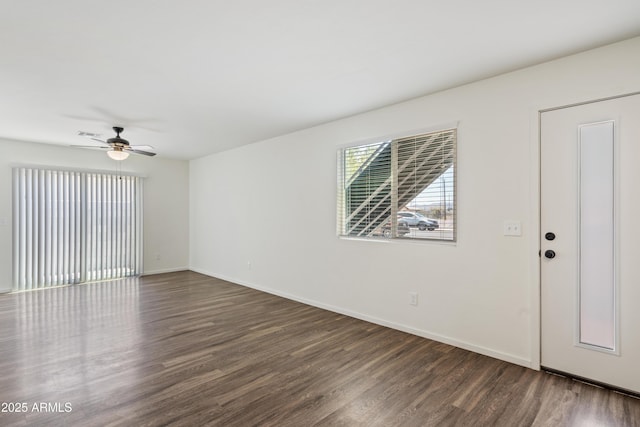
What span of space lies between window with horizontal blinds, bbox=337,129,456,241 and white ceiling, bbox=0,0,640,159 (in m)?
0.56

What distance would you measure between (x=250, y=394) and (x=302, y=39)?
8.36 feet

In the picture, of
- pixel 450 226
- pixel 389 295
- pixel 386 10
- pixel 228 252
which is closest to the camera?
pixel 386 10

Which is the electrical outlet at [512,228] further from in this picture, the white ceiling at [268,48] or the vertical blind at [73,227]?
the vertical blind at [73,227]

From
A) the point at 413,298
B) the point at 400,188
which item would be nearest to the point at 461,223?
the point at 400,188

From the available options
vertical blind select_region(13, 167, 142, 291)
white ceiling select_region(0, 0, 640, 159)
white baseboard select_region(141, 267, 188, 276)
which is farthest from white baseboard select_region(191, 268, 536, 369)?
vertical blind select_region(13, 167, 142, 291)

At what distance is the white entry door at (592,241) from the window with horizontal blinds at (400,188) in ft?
2.70

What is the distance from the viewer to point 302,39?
7.43 feet

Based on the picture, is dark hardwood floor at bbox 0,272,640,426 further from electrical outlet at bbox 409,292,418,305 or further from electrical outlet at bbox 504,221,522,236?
electrical outlet at bbox 504,221,522,236

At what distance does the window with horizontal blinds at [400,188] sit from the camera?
10.6 ft

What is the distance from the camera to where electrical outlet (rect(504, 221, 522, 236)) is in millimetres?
2744

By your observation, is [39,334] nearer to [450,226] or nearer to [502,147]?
[450,226]

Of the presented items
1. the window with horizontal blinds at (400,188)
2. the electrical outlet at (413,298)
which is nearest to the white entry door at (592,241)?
the window with horizontal blinds at (400,188)

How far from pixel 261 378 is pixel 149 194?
17.9 feet

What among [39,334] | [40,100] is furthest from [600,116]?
[39,334]
